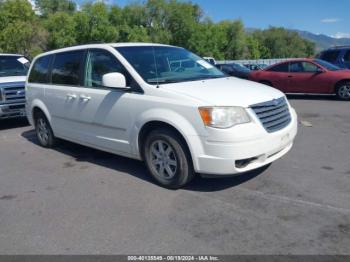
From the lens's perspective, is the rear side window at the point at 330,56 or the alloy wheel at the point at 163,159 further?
the rear side window at the point at 330,56

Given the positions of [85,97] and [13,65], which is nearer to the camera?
[85,97]

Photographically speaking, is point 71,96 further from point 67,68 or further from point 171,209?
point 171,209

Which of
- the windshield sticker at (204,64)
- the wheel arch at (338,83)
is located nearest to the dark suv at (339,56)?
the wheel arch at (338,83)

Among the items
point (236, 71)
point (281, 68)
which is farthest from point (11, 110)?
point (236, 71)

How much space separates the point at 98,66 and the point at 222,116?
2303mm

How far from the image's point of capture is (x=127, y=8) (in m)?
62.5

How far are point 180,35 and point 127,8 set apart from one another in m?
9.55

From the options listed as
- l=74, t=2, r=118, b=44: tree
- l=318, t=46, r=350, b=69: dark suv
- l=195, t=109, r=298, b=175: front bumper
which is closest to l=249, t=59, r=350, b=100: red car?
l=318, t=46, r=350, b=69: dark suv

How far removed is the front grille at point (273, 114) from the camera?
446cm

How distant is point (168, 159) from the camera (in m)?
4.78

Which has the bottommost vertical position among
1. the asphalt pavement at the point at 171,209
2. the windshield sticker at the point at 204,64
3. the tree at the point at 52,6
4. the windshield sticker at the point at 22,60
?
the asphalt pavement at the point at 171,209

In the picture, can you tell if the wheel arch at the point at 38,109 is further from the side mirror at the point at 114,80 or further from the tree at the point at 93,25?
the tree at the point at 93,25

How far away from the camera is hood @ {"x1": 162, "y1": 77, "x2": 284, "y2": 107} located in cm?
437

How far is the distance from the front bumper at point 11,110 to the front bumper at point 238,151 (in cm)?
630
